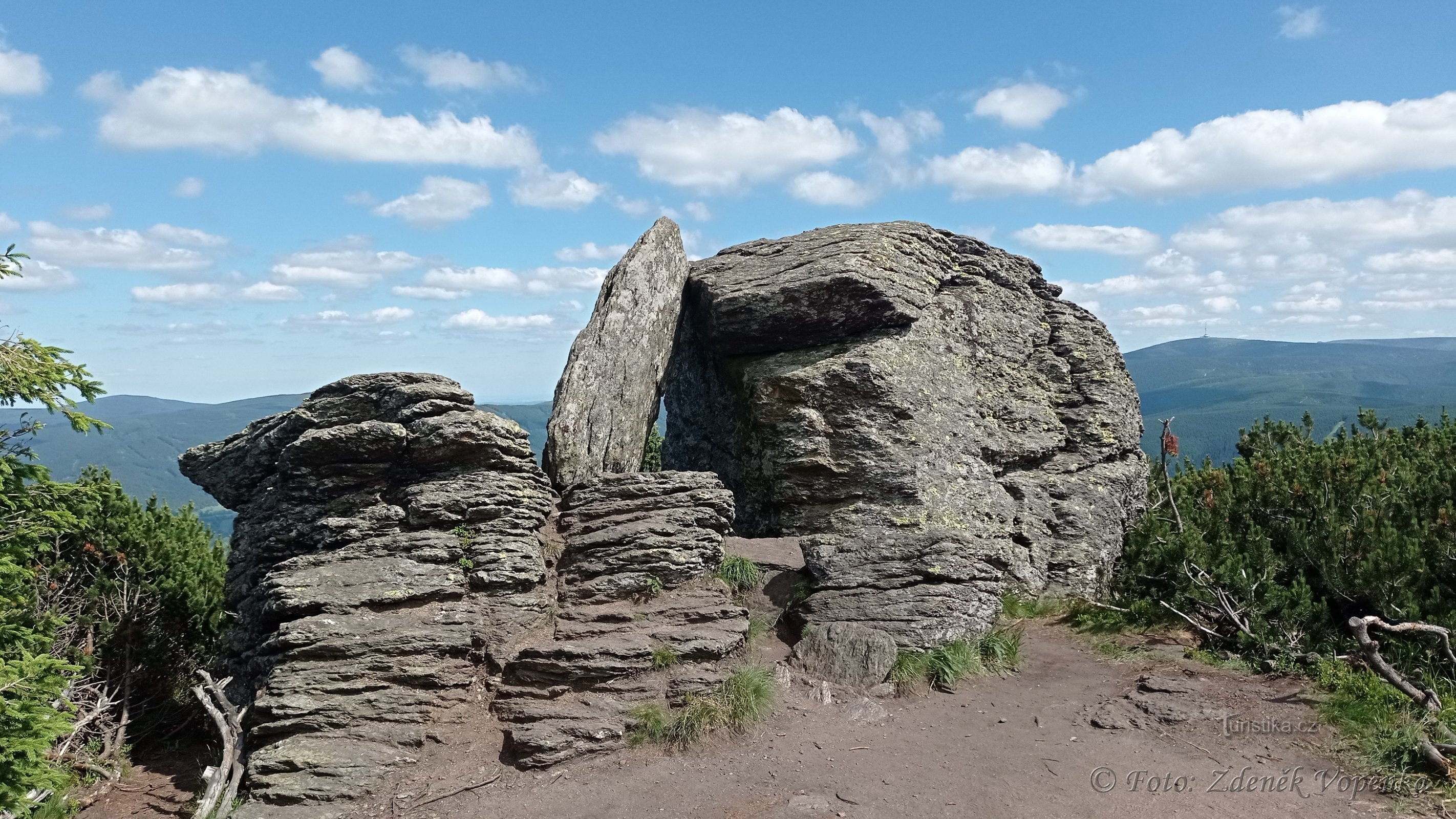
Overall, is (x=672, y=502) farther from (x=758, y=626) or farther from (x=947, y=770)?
(x=947, y=770)

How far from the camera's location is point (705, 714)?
11461 millimetres

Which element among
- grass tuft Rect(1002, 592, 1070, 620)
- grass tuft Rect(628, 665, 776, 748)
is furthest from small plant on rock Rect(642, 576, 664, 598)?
grass tuft Rect(1002, 592, 1070, 620)

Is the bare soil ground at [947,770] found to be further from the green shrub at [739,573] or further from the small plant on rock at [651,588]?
the small plant on rock at [651,588]

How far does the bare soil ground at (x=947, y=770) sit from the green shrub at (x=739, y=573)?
2572 millimetres

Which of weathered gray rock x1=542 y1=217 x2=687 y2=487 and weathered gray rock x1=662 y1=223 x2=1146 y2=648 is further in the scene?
weathered gray rock x1=542 y1=217 x2=687 y2=487

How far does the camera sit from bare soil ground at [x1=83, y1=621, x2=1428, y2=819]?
959 centimetres

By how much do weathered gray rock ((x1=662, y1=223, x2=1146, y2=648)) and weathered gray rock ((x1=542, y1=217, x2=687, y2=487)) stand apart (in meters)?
1.11

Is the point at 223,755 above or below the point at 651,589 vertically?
below

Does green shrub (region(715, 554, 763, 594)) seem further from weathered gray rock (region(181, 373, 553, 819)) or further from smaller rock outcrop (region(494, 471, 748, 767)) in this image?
weathered gray rock (region(181, 373, 553, 819))

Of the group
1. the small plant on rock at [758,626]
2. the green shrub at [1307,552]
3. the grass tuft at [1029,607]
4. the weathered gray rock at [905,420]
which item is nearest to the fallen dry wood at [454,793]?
the small plant on rock at [758,626]

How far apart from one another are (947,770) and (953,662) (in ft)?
8.59

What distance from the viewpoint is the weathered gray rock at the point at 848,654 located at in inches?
503

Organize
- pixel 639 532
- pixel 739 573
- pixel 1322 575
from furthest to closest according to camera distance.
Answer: pixel 739 573 < pixel 639 532 < pixel 1322 575

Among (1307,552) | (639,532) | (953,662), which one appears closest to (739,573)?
(639,532)
